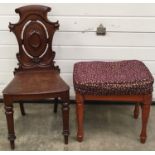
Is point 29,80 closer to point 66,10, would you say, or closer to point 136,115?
point 66,10

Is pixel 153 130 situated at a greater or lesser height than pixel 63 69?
lesser

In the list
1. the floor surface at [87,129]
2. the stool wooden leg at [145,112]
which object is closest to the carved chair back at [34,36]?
the floor surface at [87,129]

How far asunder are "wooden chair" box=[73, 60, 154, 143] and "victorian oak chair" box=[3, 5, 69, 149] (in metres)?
0.11

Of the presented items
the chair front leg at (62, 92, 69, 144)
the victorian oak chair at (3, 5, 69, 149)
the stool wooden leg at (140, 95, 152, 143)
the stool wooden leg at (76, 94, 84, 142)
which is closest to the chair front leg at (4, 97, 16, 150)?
the victorian oak chair at (3, 5, 69, 149)

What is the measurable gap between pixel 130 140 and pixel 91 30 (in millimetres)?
954

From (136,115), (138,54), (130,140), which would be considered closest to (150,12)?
(138,54)

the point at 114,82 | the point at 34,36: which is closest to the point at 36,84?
the point at 34,36

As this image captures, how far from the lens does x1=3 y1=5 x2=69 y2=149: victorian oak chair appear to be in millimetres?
1915

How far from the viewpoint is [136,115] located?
8.05ft

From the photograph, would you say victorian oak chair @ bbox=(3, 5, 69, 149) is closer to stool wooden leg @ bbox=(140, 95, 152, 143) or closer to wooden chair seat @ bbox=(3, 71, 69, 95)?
wooden chair seat @ bbox=(3, 71, 69, 95)

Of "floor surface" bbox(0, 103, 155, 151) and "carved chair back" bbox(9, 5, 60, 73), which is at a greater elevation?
"carved chair back" bbox(9, 5, 60, 73)

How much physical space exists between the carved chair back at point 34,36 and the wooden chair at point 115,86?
0.32m

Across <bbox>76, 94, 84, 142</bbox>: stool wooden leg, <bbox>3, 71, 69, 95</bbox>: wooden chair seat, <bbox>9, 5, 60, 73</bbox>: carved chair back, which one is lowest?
<bbox>76, 94, 84, 142</bbox>: stool wooden leg

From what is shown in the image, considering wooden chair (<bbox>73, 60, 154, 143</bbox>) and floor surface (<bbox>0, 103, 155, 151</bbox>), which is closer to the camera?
wooden chair (<bbox>73, 60, 154, 143</bbox>)
